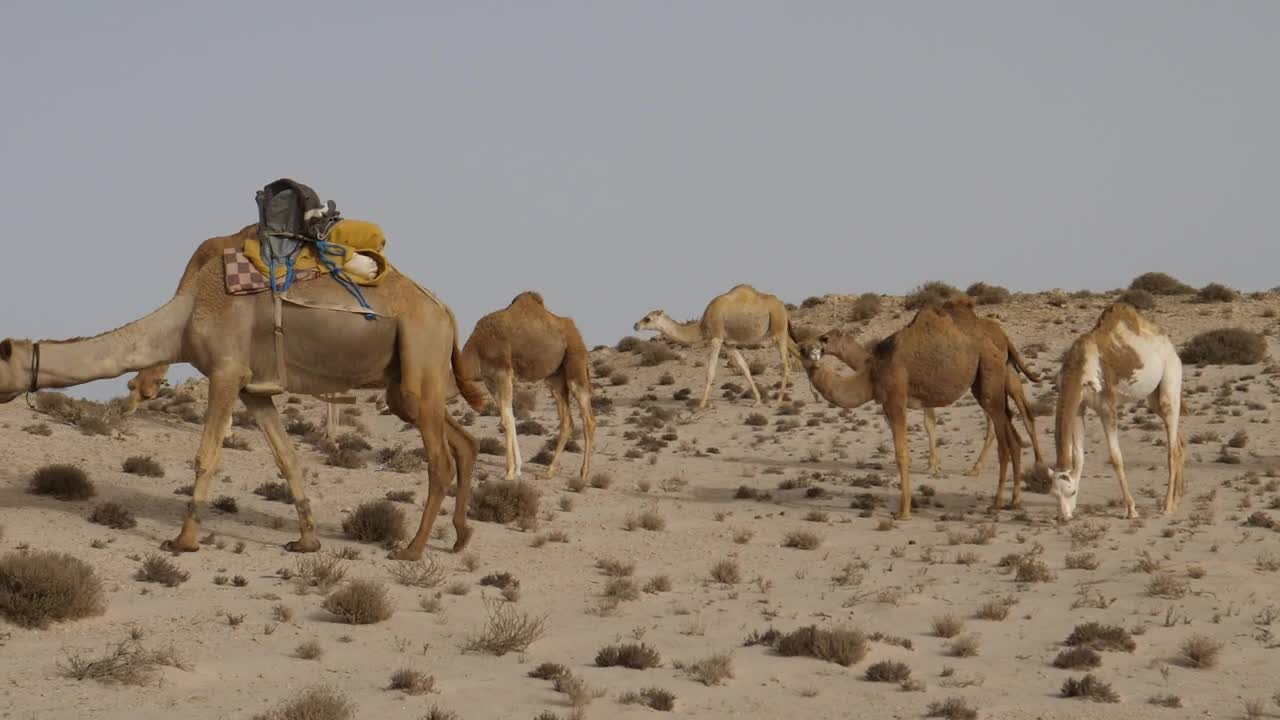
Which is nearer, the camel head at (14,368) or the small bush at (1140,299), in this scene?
the camel head at (14,368)

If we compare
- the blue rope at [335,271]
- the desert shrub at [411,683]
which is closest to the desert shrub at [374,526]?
the blue rope at [335,271]

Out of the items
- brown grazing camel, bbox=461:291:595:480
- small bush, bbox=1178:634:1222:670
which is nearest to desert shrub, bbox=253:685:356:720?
small bush, bbox=1178:634:1222:670

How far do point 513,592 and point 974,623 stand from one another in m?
4.05

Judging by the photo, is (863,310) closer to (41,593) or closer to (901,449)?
(901,449)

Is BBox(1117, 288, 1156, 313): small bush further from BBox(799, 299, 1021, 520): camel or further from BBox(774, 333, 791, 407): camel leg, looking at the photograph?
BBox(799, 299, 1021, 520): camel

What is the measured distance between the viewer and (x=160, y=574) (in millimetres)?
11625

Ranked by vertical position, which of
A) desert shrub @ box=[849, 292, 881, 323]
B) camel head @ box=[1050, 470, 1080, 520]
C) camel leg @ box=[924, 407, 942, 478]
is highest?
desert shrub @ box=[849, 292, 881, 323]

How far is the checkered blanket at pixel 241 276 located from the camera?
1276cm

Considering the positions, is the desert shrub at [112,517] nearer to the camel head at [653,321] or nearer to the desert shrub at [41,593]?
the desert shrub at [41,593]

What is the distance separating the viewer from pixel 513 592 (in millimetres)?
12414

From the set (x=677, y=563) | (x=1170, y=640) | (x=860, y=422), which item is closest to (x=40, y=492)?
(x=677, y=563)

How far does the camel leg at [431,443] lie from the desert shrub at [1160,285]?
118ft

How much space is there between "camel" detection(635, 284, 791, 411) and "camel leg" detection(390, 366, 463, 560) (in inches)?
708

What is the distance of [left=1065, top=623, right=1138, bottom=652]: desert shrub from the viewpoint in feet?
36.0
